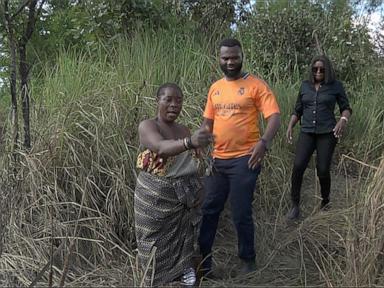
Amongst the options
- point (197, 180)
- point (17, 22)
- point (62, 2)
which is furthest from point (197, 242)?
point (62, 2)

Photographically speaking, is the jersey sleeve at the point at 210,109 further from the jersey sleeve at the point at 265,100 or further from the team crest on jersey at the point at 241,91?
the jersey sleeve at the point at 265,100

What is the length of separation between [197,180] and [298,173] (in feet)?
5.93

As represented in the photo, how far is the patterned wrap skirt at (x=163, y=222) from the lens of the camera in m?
4.01

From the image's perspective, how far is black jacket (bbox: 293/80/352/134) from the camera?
564 centimetres

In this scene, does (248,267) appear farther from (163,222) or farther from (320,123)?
(320,123)

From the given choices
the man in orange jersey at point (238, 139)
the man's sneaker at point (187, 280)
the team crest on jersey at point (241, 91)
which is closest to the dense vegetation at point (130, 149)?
the man's sneaker at point (187, 280)

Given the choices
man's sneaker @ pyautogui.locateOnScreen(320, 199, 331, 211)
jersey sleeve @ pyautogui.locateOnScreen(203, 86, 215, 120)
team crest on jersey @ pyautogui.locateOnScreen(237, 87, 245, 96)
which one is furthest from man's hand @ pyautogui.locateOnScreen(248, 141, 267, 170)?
man's sneaker @ pyautogui.locateOnScreen(320, 199, 331, 211)

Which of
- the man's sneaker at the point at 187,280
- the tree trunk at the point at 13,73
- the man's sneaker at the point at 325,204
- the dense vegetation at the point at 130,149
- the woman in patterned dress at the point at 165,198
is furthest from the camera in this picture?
the man's sneaker at the point at 325,204

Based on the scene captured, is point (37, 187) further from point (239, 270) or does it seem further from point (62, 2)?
point (62, 2)

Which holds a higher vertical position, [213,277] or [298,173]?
[298,173]

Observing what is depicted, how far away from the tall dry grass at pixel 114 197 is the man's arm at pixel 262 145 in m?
0.70

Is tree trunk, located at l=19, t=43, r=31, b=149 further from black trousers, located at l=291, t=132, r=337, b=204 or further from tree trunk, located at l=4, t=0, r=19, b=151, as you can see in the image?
black trousers, located at l=291, t=132, r=337, b=204

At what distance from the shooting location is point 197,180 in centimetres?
418

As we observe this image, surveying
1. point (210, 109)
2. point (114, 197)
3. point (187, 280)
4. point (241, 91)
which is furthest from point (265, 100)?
point (114, 197)
